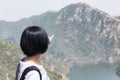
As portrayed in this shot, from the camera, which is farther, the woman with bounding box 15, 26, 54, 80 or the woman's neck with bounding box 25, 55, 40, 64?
the woman's neck with bounding box 25, 55, 40, 64

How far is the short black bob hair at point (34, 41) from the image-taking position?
524 centimetres

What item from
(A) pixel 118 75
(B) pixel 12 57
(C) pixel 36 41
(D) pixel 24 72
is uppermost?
(C) pixel 36 41

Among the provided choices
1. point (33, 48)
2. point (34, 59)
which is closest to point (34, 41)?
point (33, 48)

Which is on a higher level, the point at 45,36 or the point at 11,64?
the point at 45,36

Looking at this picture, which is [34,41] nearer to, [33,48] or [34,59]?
[33,48]

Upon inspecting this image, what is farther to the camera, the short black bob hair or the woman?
the short black bob hair

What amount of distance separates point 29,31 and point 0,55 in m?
132

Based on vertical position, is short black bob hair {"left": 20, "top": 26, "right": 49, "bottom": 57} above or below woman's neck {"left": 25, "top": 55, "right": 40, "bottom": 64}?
above

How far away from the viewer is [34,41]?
17.2 feet

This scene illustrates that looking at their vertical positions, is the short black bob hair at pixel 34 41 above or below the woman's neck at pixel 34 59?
above

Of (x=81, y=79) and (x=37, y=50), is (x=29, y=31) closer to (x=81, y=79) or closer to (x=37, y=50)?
(x=37, y=50)

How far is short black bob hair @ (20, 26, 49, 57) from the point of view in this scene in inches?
206

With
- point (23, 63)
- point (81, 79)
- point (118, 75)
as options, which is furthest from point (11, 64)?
point (23, 63)

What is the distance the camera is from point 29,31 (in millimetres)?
5305
